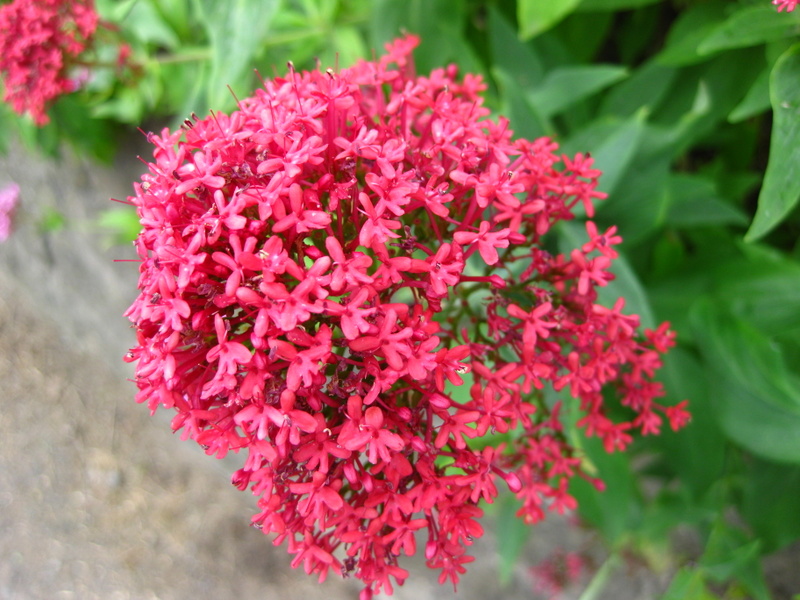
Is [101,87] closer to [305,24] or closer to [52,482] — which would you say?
[305,24]

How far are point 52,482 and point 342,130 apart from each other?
3758mm

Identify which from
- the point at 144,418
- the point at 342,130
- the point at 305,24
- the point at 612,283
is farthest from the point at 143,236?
the point at 144,418

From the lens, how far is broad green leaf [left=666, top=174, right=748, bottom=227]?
1728 millimetres

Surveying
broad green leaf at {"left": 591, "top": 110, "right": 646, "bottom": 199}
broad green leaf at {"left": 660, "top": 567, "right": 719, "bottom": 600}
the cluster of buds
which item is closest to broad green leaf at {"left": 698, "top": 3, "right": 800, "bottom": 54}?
broad green leaf at {"left": 591, "top": 110, "right": 646, "bottom": 199}

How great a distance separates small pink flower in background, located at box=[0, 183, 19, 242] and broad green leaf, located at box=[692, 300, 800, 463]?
2636 millimetres

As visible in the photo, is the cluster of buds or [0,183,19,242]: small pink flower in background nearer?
the cluster of buds

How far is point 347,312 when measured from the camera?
2.75ft

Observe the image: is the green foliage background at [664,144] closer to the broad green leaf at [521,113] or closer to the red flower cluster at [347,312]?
the broad green leaf at [521,113]

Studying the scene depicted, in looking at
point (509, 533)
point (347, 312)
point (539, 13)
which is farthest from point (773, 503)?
point (347, 312)

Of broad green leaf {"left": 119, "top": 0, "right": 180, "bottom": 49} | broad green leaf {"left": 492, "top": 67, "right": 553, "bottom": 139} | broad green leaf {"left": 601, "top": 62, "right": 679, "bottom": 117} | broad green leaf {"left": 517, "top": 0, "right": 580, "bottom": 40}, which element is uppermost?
broad green leaf {"left": 119, "top": 0, "right": 180, "bottom": 49}

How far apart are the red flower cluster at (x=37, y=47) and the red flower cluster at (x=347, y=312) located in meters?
0.90

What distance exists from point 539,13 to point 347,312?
104 cm

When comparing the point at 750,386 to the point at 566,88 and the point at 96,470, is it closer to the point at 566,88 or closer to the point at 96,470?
the point at 566,88

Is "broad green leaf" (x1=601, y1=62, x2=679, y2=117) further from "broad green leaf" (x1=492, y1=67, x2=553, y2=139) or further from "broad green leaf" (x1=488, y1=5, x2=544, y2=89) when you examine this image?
"broad green leaf" (x1=492, y1=67, x2=553, y2=139)
